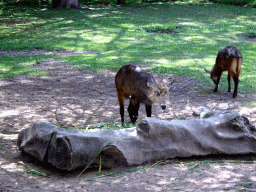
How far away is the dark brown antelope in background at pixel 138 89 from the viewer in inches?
241

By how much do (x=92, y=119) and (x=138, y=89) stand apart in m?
1.62

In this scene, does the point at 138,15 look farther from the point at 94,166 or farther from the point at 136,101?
the point at 94,166

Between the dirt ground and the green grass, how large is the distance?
1.01 meters

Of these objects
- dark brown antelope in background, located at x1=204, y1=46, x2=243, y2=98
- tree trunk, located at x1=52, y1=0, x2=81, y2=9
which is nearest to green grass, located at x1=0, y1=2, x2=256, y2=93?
dark brown antelope in background, located at x1=204, y1=46, x2=243, y2=98

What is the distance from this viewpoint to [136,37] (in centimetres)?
1688

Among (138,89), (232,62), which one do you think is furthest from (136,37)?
(138,89)

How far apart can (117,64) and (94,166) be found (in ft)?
25.4

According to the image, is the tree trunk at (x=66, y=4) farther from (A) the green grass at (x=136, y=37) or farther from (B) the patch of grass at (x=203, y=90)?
(B) the patch of grass at (x=203, y=90)

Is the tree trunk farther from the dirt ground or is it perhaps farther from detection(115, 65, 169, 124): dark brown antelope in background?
detection(115, 65, 169, 124): dark brown antelope in background

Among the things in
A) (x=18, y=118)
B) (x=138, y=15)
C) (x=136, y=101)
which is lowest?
(x=18, y=118)

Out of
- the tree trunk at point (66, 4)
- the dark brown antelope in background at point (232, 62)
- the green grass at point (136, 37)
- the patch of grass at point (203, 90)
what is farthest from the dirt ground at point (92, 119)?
the tree trunk at point (66, 4)

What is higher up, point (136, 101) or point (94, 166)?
point (136, 101)

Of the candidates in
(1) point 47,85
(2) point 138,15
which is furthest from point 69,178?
(2) point 138,15

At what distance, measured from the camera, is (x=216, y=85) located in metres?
9.72
